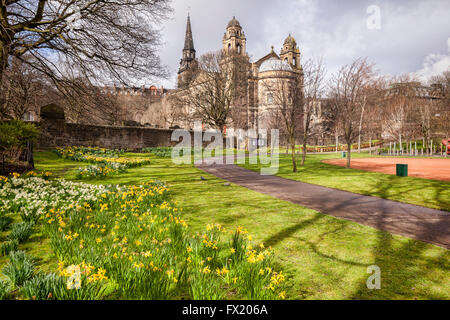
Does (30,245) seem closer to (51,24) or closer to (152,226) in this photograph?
(152,226)

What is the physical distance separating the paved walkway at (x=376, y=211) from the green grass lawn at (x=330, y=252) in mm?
486

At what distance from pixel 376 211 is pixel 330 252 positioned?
10.8ft

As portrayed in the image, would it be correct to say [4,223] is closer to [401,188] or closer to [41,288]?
[41,288]

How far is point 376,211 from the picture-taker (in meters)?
5.96

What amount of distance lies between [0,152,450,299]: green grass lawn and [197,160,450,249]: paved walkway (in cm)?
49

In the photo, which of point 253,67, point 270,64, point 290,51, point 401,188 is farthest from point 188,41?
point 401,188

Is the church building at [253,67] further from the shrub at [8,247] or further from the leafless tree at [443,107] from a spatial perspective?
the shrub at [8,247]

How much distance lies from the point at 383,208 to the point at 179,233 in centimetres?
572

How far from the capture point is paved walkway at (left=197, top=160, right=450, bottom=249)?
15.1ft

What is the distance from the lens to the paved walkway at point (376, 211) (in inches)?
181

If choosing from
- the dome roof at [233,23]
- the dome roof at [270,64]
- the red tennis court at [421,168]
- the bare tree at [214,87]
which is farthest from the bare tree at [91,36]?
the dome roof at [233,23]

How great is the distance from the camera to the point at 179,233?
3.64 metres

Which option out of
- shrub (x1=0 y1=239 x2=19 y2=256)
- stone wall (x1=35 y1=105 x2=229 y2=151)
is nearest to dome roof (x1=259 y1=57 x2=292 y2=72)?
stone wall (x1=35 y1=105 x2=229 y2=151)

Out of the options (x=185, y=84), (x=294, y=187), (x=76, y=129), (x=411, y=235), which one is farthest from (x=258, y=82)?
(x=411, y=235)
